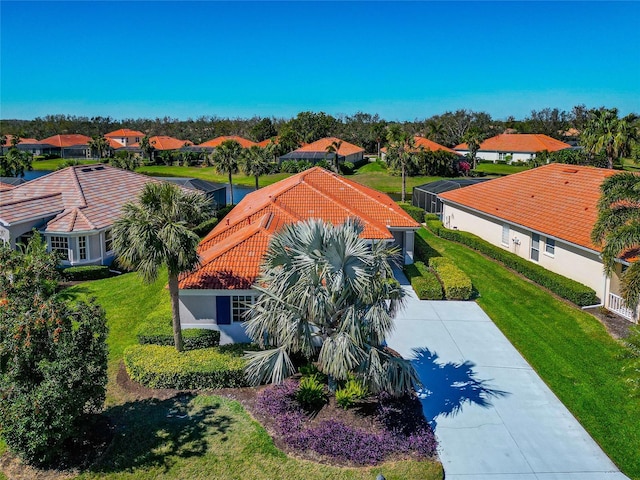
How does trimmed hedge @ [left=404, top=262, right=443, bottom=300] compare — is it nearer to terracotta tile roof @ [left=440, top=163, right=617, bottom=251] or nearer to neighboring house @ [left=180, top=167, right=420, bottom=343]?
neighboring house @ [left=180, top=167, right=420, bottom=343]

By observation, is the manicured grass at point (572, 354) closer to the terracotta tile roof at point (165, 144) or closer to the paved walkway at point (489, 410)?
the paved walkway at point (489, 410)

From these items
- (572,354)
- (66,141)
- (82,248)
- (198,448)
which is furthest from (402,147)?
(66,141)

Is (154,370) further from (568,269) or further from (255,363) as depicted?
(568,269)

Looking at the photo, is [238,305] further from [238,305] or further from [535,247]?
[535,247]

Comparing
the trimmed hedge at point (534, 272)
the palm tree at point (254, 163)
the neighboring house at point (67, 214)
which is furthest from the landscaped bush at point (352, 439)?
the palm tree at point (254, 163)

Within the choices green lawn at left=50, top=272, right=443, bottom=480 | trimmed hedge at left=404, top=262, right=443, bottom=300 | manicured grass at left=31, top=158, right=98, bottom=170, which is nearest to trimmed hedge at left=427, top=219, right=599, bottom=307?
trimmed hedge at left=404, top=262, right=443, bottom=300

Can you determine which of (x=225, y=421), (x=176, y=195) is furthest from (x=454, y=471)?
(x=176, y=195)

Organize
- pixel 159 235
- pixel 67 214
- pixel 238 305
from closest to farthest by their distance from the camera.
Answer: pixel 159 235 < pixel 238 305 < pixel 67 214
